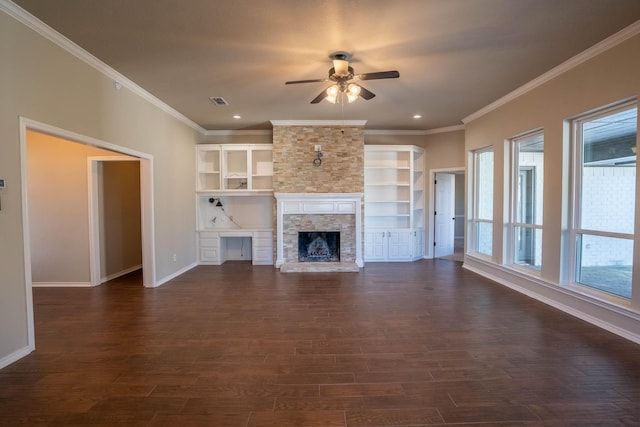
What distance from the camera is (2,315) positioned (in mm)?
2377

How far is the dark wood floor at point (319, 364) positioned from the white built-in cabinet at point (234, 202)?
2.30 meters

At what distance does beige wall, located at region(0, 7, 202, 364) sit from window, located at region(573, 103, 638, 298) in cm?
558

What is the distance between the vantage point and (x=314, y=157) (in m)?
6.04

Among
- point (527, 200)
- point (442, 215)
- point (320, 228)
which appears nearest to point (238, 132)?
point (320, 228)

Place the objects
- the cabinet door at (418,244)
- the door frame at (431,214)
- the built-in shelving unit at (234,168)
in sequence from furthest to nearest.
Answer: the door frame at (431,214), the cabinet door at (418,244), the built-in shelving unit at (234,168)

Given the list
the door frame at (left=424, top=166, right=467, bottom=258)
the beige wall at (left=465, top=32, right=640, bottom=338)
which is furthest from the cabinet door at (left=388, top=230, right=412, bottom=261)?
the beige wall at (left=465, top=32, right=640, bottom=338)

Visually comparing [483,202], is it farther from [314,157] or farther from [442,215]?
[314,157]

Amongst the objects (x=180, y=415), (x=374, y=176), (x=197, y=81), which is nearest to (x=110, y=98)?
(x=197, y=81)

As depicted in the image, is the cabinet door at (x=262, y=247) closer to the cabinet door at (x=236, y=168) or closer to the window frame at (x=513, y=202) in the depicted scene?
the cabinet door at (x=236, y=168)

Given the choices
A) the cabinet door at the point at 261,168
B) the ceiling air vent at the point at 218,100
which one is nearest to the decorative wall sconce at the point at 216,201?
the cabinet door at the point at 261,168

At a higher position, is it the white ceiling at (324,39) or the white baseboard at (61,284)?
the white ceiling at (324,39)

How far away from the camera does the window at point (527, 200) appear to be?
4.27 metres

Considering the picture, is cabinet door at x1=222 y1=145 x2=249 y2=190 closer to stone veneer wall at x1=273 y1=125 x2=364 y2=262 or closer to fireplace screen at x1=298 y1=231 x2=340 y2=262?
stone veneer wall at x1=273 y1=125 x2=364 y2=262

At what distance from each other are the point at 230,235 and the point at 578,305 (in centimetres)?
571
